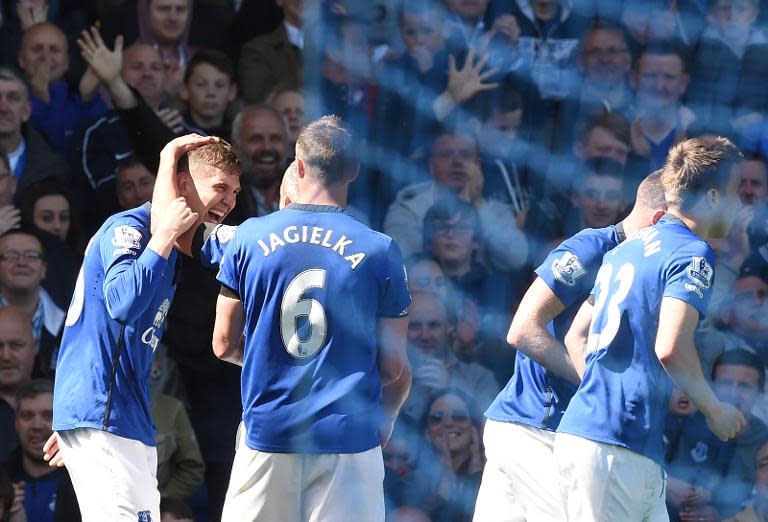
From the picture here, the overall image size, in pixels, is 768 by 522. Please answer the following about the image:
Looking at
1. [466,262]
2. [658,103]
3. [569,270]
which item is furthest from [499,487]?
[658,103]

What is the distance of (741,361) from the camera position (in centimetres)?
696

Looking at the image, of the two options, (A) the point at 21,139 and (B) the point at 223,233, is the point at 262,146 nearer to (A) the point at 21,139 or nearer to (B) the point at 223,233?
(A) the point at 21,139

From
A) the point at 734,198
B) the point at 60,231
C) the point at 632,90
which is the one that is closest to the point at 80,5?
the point at 60,231

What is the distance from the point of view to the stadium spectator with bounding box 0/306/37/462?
6711 millimetres

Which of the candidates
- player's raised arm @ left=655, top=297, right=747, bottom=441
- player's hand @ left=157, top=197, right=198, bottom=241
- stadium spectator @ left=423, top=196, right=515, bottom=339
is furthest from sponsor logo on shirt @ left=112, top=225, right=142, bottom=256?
stadium spectator @ left=423, top=196, right=515, bottom=339

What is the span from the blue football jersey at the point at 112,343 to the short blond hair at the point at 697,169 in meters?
1.42

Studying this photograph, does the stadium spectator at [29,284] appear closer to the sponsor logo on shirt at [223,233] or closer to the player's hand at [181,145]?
the player's hand at [181,145]

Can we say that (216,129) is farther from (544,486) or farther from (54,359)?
(544,486)

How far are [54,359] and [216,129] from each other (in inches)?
56.2

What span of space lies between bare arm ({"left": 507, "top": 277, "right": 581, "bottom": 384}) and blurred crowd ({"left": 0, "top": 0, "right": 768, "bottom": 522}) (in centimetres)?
201

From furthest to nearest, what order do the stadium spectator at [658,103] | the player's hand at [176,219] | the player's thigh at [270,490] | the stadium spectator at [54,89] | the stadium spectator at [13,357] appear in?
the stadium spectator at [658,103] < the stadium spectator at [54,89] < the stadium spectator at [13,357] < the player's hand at [176,219] < the player's thigh at [270,490]

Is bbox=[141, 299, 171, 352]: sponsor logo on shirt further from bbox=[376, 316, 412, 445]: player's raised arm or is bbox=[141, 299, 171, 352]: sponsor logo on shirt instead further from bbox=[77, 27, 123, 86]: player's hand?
bbox=[77, 27, 123, 86]: player's hand

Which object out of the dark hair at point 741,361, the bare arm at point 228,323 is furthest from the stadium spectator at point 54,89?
the dark hair at point 741,361

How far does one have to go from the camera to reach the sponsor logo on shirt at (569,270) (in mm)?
4836
